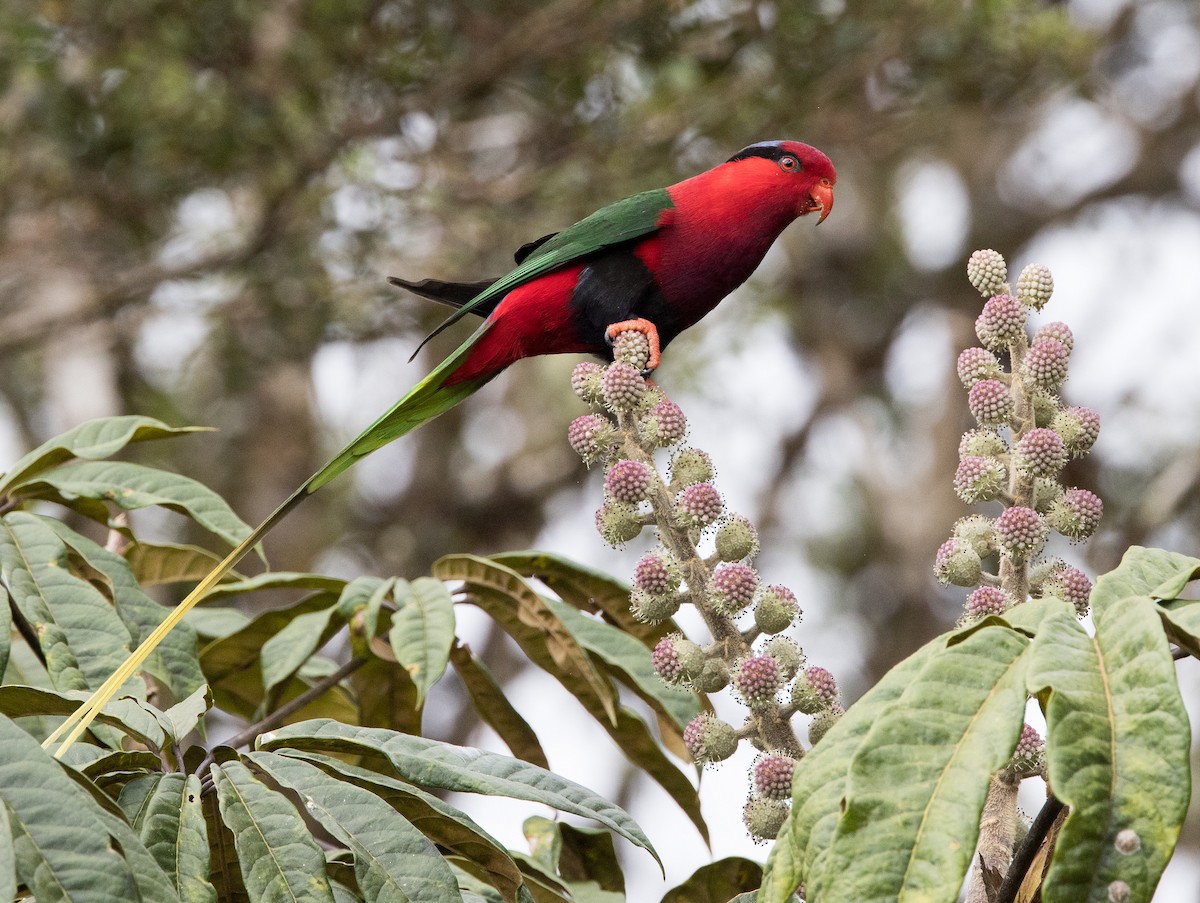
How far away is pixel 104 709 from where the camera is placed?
1265 mm

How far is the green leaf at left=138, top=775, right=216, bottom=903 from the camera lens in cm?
111

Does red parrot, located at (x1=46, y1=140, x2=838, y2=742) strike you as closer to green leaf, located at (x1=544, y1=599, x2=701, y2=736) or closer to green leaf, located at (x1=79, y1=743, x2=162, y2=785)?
green leaf, located at (x1=544, y1=599, x2=701, y2=736)

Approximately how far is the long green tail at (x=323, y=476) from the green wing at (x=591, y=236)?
0.18 meters

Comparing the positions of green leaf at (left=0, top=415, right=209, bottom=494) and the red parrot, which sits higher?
the red parrot

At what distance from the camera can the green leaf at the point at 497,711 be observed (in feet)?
6.31

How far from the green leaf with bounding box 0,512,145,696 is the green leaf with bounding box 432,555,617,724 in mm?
489

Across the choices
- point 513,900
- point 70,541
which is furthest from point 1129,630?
point 70,541

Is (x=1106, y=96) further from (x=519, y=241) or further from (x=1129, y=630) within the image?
(x=1129, y=630)

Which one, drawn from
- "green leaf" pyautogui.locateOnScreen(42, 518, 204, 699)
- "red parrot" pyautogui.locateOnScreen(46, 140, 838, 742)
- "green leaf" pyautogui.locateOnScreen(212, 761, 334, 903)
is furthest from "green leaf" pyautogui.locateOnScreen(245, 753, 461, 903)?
"red parrot" pyautogui.locateOnScreen(46, 140, 838, 742)

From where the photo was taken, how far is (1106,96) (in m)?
7.04

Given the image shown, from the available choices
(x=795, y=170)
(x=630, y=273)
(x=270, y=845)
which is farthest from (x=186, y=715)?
(x=795, y=170)

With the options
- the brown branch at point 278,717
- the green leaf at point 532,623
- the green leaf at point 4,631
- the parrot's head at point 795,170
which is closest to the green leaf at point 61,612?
the green leaf at point 4,631

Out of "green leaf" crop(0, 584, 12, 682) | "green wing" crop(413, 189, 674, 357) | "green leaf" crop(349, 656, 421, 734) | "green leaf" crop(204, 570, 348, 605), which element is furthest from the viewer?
"green wing" crop(413, 189, 674, 357)

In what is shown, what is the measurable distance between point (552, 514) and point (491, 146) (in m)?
2.26
